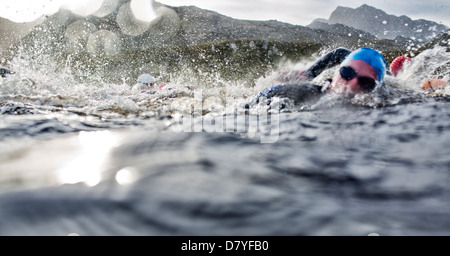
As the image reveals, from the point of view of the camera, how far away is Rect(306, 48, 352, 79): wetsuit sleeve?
24.8 ft

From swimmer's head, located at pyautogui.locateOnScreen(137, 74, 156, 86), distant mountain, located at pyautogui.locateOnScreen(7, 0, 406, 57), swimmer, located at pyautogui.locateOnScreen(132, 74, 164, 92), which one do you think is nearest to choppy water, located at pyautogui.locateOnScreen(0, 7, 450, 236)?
swimmer, located at pyautogui.locateOnScreen(132, 74, 164, 92)

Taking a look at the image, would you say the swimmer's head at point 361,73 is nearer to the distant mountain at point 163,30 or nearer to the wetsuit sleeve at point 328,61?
the wetsuit sleeve at point 328,61

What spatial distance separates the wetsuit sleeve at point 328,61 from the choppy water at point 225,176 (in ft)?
11.3

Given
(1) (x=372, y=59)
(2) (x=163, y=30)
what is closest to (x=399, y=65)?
(1) (x=372, y=59)

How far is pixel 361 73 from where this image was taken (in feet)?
18.5

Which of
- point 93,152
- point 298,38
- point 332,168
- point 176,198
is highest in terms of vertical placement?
point 298,38

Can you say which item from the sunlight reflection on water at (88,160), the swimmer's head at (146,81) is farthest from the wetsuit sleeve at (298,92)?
the swimmer's head at (146,81)

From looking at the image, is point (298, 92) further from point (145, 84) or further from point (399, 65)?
point (145, 84)

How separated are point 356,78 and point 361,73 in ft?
0.44
